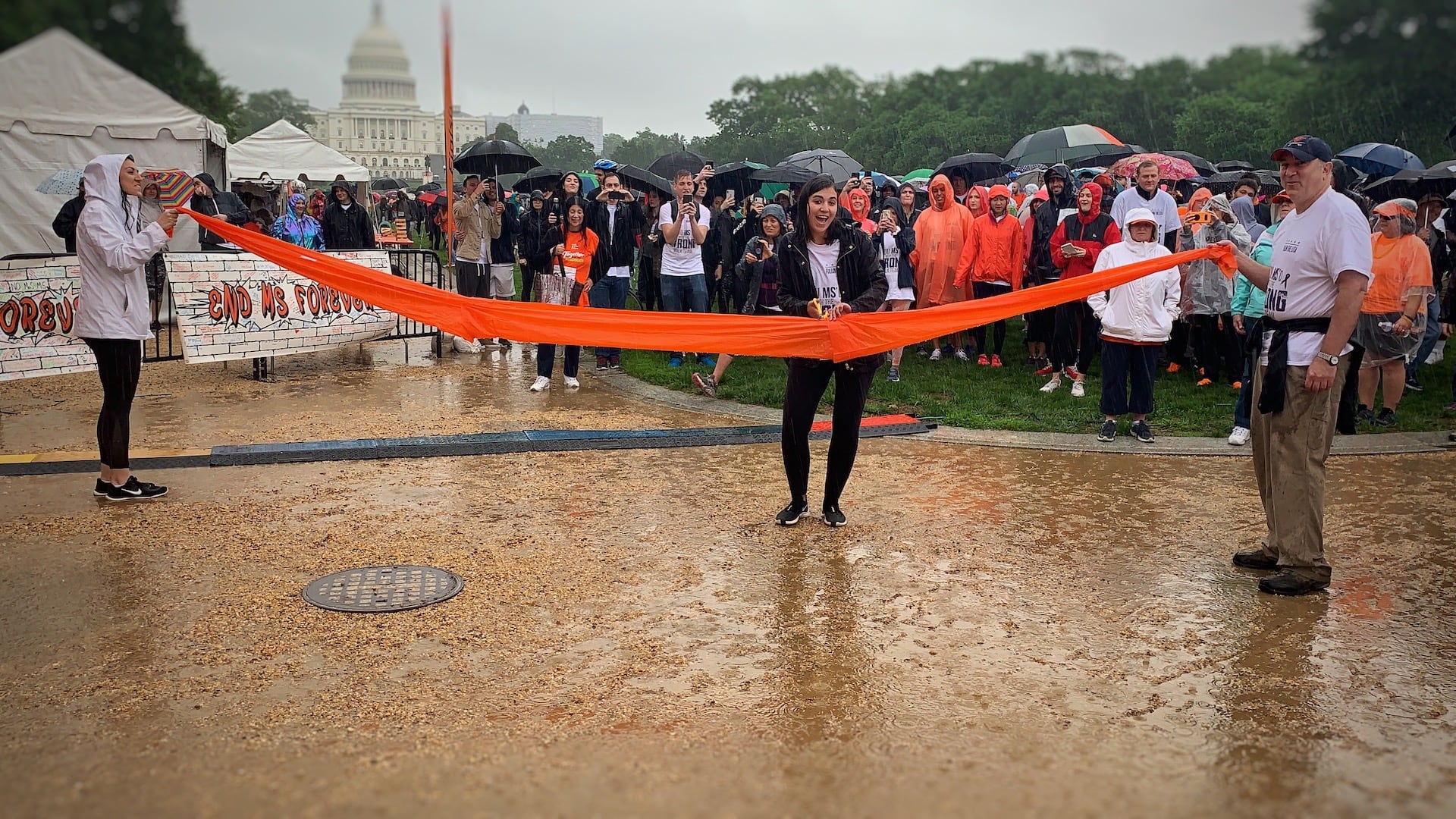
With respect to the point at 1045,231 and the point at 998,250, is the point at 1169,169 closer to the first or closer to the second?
the point at 1045,231

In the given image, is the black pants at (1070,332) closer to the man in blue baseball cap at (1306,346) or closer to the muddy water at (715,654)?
the muddy water at (715,654)

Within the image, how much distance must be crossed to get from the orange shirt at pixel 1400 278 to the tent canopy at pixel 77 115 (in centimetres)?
932

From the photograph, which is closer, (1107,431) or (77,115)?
(77,115)

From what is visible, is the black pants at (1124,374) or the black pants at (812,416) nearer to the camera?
the black pants at (812,416)

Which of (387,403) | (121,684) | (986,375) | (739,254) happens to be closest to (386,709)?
(121,684)

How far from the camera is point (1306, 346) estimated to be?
546cm

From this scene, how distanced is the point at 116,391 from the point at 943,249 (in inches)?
353

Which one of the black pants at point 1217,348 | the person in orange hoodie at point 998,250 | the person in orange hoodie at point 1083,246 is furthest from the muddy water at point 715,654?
the person in orange hoodie at point 998,250

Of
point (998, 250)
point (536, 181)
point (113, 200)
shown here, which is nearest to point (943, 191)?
point (998, 250)

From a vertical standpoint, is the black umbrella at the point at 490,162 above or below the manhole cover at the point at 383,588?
above

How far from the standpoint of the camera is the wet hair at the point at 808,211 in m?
6.23

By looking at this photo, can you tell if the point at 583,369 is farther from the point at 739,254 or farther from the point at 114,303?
the point at 114,303

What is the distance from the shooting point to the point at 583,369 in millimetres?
13602

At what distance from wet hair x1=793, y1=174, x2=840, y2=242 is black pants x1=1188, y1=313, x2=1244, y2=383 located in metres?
6.79
